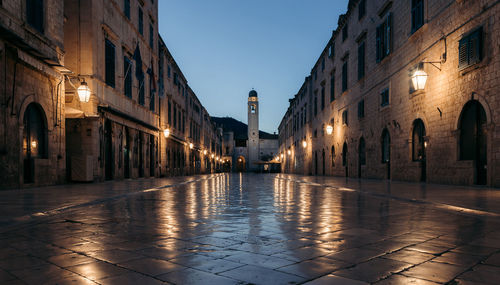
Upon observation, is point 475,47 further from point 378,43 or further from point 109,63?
point 109,63

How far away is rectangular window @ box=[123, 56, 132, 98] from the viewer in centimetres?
2053

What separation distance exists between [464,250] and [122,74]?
19597 mm

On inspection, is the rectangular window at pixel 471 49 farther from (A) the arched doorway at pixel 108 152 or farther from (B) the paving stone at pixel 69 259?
(A) the arched doorway at pixel 108 152

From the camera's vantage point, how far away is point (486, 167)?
1125 cm

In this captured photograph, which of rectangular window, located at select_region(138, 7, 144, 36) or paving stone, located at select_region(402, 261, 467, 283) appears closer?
paving stone, located at select_region(402, 261, 467, 283)

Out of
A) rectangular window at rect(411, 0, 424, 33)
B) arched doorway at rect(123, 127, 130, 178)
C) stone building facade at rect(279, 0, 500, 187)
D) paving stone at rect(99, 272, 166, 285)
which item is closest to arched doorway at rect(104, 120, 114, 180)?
arched doorway at rect(123, 127, 130, 178)

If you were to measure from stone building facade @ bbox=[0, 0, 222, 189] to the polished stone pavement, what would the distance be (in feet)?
21.4

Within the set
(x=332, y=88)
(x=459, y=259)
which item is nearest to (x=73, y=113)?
(x=459, y=259)

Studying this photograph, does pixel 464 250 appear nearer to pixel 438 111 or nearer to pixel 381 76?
pixel 438 111

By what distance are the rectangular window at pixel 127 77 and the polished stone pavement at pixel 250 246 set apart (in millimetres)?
15254

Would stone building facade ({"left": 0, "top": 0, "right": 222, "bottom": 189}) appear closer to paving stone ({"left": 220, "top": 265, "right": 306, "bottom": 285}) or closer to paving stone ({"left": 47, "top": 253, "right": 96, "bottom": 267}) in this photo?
paving stone ({"left": 47, "top": 253, "right": 96, "bottom": 267})

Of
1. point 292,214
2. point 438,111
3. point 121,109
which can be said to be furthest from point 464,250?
point 121,109

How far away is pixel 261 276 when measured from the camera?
8.67ft

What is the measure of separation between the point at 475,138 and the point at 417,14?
6467 mm
